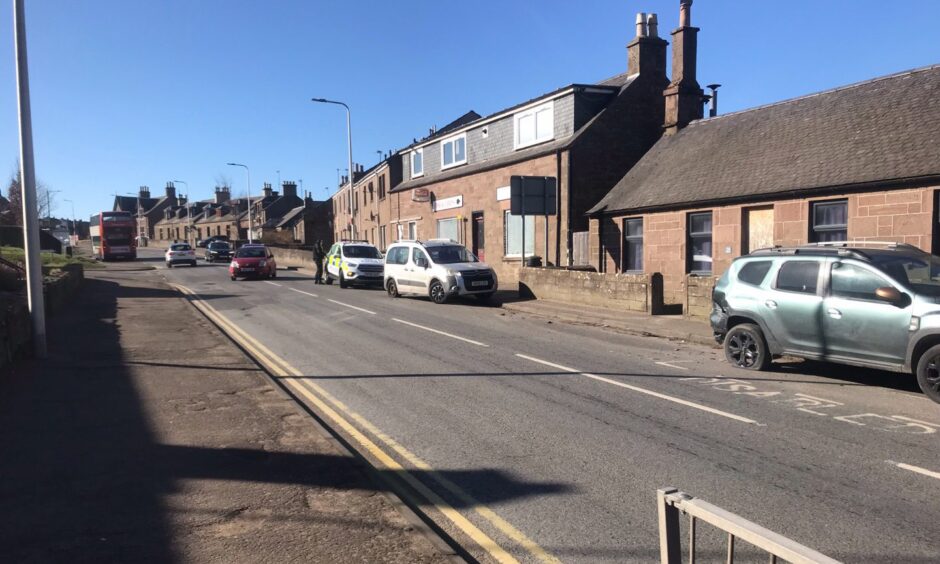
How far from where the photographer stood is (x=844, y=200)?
13648 mm

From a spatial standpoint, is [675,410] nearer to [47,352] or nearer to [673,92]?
[47,352]

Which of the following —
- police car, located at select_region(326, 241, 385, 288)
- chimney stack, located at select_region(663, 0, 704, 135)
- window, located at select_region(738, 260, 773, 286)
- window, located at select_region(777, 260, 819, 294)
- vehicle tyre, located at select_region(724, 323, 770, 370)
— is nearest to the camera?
window, located at select_region(777, 260, 819, 294)

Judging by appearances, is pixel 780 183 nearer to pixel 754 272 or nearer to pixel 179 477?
pixel 754 272

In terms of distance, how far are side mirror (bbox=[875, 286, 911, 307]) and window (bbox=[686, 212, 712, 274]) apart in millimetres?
9266

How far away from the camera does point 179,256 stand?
42.8 metres

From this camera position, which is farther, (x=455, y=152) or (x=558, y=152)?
(x=455, y=152)

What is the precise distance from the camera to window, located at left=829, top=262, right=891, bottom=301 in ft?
25.9

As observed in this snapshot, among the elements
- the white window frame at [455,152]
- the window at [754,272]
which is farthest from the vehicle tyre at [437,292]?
the white window frame at [455,152]

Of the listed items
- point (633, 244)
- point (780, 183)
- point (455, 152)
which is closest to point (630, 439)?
point (780, 183)

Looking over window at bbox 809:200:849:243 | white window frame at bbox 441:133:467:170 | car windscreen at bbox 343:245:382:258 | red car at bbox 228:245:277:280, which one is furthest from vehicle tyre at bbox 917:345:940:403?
red car at bbox 228:245:277:280

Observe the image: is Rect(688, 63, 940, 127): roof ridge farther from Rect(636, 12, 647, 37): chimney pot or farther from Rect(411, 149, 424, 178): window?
Rect(411, 149, 424, 178): window

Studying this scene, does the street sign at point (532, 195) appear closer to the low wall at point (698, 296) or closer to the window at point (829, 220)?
the low wall at point (698, 296)

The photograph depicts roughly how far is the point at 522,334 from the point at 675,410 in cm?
640

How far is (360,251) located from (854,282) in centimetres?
2076
